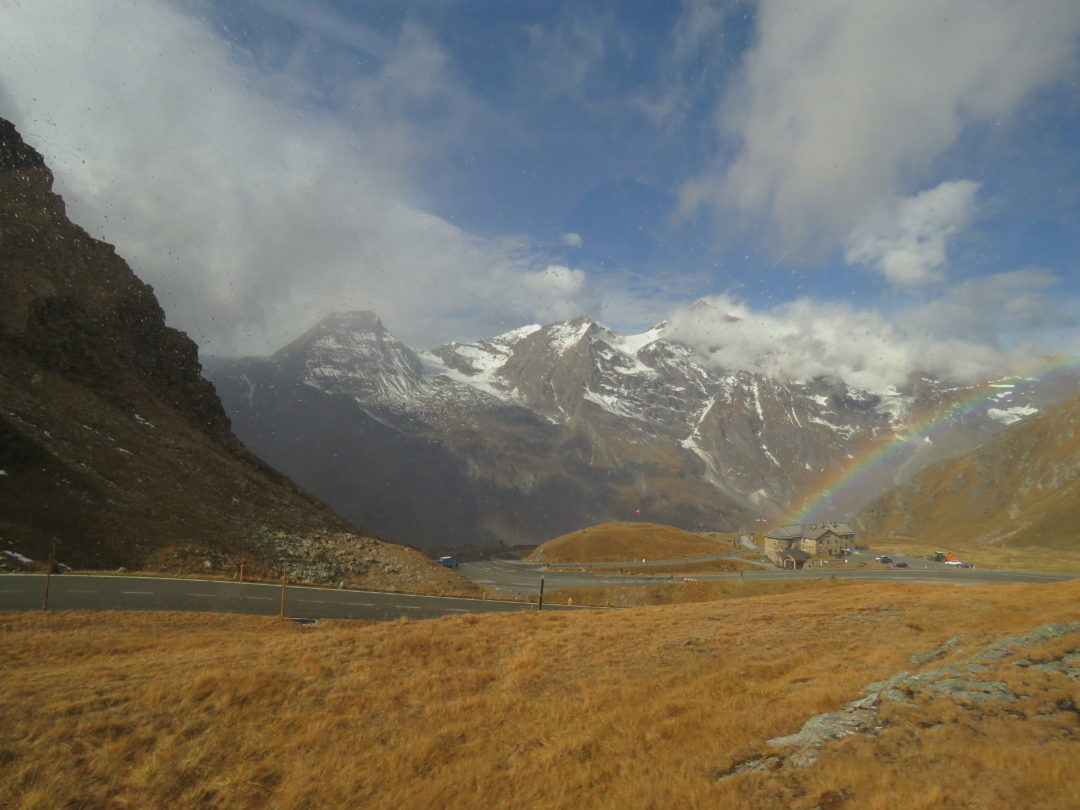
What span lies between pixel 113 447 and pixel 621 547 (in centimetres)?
9723

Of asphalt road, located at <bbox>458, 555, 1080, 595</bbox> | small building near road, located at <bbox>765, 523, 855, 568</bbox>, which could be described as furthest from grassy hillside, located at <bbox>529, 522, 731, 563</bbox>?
asphalt road, located at <bbox>458, 555, 1080, 595</bbox>

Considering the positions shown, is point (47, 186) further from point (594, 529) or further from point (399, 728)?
point (594, 529)

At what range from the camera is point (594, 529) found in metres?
140

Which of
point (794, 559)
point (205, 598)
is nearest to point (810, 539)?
point (794, 559)

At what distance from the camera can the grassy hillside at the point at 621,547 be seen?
11619 centimetres

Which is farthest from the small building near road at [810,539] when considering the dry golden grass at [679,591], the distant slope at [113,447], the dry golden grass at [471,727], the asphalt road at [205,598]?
the dry golden grass at [471,727]

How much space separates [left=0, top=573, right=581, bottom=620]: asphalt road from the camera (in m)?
23.3

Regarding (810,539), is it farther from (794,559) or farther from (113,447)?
(113,447)

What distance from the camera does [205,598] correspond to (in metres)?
27.5

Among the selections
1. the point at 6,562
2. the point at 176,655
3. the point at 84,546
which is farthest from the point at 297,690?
the point at 84,546

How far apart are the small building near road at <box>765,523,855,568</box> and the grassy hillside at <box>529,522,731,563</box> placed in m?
13.5

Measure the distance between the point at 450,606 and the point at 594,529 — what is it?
10989 cm

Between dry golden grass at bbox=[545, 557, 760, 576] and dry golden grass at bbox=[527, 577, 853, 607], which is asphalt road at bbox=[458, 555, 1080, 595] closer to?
dry golden grass at bbox=[527, 577, 853, 607]

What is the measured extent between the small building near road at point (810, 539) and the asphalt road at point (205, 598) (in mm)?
99647
